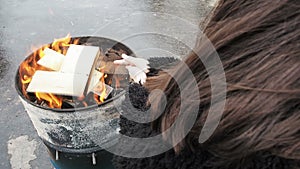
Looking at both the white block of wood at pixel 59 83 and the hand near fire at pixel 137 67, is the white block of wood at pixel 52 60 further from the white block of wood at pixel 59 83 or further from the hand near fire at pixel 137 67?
the hand near fire at pixel 137 67

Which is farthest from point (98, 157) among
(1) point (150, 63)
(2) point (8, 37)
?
(2) point (8, 37)

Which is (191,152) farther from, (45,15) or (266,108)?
(45,15)

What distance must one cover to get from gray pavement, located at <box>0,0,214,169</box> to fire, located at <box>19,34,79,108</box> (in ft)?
2.31

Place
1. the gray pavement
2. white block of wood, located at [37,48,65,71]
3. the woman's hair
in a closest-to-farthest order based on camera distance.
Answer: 1. the woman's hair
2. white block of wood, located at [37,48,65,71]
3. the gray pavement

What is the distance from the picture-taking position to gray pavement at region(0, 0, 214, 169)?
237 cm

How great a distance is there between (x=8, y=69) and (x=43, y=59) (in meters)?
1.20

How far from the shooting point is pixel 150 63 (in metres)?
1.35

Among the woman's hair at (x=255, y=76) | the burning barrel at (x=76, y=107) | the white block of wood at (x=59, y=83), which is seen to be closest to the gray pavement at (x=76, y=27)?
the burning barrel at (x=76, y=107)

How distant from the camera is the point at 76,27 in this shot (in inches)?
120

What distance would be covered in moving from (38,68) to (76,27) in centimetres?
145

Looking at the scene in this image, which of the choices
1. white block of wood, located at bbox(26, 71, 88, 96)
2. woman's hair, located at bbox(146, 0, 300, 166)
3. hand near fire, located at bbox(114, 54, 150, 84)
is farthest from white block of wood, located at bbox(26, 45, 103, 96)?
woman's hair, located at bbox(146, 0, 300, 166)

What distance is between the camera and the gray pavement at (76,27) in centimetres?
237

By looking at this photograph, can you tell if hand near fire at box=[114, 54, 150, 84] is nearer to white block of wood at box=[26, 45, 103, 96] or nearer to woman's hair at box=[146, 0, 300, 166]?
white block of wood at box=[26, 45, 103, 96]

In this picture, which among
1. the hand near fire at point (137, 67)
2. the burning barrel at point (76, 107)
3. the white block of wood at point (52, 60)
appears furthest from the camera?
the white block of wood at point (52, 60)
